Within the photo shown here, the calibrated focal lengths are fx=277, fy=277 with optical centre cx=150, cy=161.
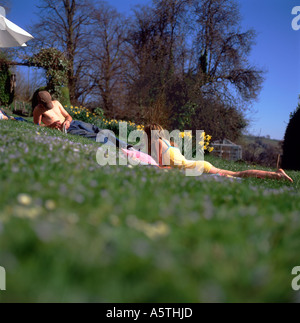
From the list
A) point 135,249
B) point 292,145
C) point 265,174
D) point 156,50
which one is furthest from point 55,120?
point 156,50

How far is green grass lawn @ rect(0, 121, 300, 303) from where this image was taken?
0.92m

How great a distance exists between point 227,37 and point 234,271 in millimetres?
24399

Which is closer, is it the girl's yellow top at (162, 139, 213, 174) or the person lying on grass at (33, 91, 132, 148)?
the girl's yellow top at (162, 139, 213, 174)

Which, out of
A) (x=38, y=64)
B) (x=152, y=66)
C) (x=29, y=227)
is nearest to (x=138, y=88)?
(x=152, y=66)

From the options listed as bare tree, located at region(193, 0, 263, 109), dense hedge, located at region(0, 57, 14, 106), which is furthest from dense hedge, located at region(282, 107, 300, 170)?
dense hedge, located at region(0, 57, 14, 106)

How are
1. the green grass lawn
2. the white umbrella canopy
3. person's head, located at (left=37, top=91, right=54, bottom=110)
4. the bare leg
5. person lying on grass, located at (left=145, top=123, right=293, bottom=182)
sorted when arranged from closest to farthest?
the green grass lawn
the bare leg
person lying on grass, located at (left=145, top=123, right=293, bottom=182)
person's head, located at (left=37, top=91, right=54, bottom=110)
the white umbrella canopy

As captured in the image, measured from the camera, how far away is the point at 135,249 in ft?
3.45

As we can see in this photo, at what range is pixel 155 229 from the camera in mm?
1366

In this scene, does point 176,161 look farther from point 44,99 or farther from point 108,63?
point 108,63

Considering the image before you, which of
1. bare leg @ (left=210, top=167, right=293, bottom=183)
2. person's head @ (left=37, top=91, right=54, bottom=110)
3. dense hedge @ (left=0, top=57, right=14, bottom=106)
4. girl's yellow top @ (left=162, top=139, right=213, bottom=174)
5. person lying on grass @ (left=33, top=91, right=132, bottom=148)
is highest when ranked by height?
dense hedge @ (left=0, top=57, right=14, bottom=106)

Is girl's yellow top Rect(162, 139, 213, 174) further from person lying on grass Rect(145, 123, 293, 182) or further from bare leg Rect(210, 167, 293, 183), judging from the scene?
bare leg Rect(210, 167, 293, 183)

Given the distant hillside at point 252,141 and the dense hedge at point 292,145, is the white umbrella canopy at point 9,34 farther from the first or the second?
the distant hillside at point 252,141

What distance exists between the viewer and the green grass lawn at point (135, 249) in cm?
92

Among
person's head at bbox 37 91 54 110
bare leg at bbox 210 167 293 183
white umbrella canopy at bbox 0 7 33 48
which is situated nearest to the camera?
bare leg at bbox 210 167 293 183
